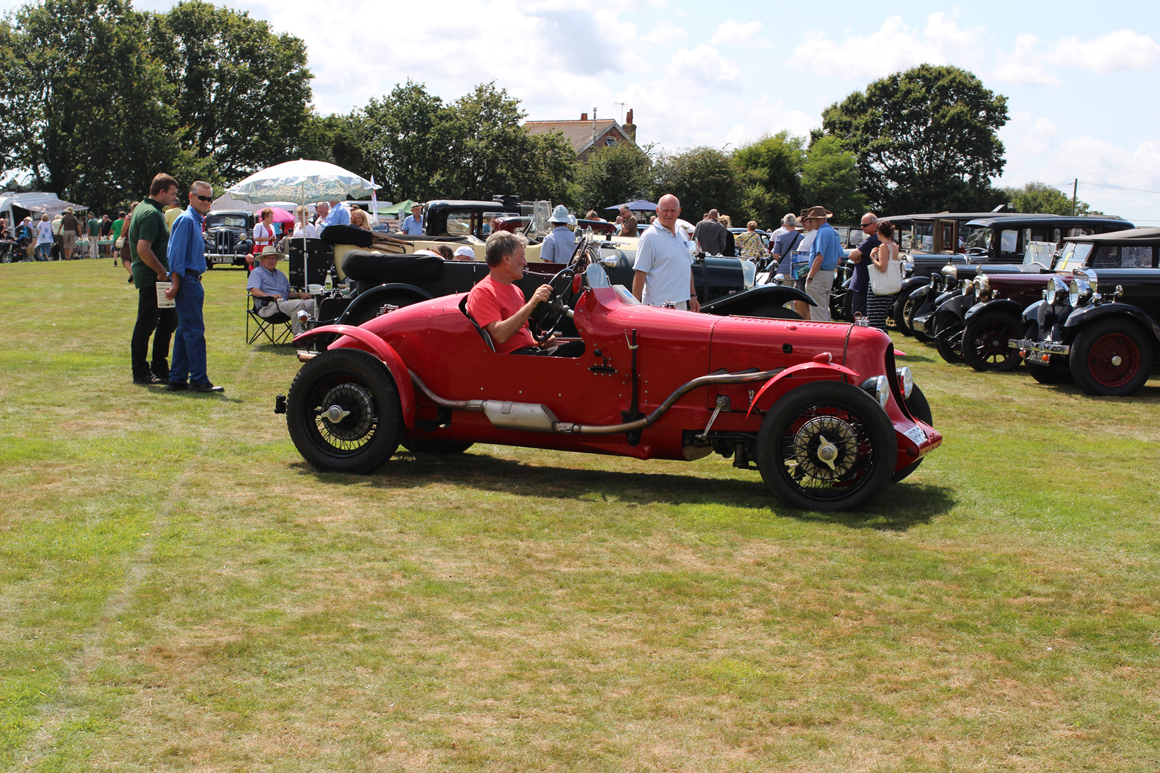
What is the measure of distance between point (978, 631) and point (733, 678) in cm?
111

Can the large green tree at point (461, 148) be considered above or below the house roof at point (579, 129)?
below

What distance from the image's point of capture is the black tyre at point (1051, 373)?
1141 cm

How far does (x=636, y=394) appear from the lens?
6.11m

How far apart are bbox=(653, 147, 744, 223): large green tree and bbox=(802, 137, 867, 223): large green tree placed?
1000 centimetres

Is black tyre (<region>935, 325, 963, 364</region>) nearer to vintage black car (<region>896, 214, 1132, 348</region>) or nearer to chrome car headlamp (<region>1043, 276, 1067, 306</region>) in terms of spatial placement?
vintage black car (<region>896, 214, 1132, 348</region>)

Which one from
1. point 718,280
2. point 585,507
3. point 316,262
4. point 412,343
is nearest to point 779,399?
point 585,507

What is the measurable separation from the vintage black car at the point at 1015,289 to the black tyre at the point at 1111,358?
4.64 ft

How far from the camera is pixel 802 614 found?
4.15 meters

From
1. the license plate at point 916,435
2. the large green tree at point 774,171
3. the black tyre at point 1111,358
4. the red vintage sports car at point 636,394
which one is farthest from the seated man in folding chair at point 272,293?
the large green tree at point 774,171

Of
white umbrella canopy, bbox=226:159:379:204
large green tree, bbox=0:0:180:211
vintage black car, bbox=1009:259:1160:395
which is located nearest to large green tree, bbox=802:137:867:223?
large green tree, bbox=0:0:180:211

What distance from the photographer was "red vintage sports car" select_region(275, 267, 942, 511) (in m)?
5.65

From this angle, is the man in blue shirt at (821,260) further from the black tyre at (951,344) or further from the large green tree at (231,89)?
the large green tree at (231,89)

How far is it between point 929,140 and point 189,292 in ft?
210

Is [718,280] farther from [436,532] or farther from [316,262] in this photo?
[436,532]
